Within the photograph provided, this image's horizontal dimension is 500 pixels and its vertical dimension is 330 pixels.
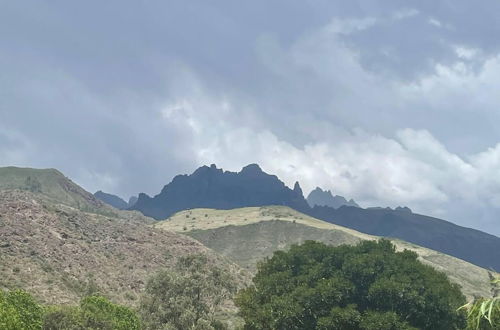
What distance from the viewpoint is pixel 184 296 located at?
55469mm

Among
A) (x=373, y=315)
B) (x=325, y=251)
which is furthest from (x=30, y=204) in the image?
(x=373, y=315)

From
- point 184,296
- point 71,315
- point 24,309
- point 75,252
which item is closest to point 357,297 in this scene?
point 184,296

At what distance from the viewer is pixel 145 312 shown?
55344 mm

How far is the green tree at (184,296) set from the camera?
53812mm

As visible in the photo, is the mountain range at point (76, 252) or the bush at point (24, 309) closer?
the bush at point (24, 309)

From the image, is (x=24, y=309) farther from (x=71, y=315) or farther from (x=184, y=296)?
(x=184, y=296)

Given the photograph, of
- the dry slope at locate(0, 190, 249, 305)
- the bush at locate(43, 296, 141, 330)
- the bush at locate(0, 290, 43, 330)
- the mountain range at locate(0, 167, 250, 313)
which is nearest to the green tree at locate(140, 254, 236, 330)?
the bush at locate(43, 296, 141, 330)

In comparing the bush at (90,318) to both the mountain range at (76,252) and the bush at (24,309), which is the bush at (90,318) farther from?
the mountain range at (76,252)

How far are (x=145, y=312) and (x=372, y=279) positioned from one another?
84.2 ft

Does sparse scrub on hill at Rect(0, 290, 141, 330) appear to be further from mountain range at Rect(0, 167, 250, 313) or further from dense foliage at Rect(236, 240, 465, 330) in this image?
mountain range at Rect(0, 167, 250, 313)

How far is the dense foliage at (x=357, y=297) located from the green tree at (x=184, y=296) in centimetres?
855

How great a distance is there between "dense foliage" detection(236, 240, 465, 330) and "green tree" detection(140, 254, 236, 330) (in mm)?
8549

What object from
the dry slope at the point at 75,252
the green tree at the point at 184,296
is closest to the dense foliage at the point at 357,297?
the green tree at the point at 184,296

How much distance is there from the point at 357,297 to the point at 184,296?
20.4 m
